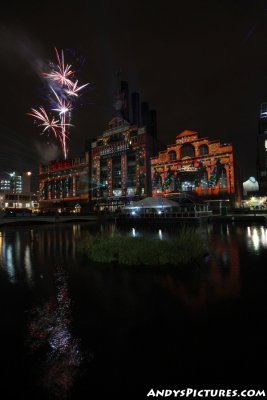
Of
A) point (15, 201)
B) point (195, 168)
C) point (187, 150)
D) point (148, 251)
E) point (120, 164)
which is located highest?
point (187, 150)

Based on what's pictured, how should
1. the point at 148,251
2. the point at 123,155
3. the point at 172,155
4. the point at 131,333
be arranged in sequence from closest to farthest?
the point at 131,333, the point at 148,251, the point at 172,155, the point at 123,155

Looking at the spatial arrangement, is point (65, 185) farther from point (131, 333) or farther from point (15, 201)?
point (131, 333)

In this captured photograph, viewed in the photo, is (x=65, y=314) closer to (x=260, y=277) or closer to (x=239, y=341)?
(x=239, y=341)

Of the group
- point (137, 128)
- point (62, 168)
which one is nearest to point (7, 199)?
point (62, 168)

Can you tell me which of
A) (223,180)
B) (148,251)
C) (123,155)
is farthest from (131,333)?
(123,155)

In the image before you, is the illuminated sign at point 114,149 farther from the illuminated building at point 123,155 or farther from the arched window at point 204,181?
the arched window at point 204,181

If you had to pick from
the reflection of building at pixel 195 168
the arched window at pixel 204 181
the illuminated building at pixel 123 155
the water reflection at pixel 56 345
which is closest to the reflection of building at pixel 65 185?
the illuminated building at pixel 123 155

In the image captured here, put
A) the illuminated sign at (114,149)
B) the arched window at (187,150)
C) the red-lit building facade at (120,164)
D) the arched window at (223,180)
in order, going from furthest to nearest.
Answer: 1. the illuminated sign at (114,149)
2. the red-lit building facade at (120,164)
3. the arched window at (187,150)
4. the arched window at (223,180)

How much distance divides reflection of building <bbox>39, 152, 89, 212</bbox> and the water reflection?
322 feet

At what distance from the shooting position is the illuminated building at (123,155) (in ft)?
291

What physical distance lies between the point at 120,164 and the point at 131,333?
9239cm

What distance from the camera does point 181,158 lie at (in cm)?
7912

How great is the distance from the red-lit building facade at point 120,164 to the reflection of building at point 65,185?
20.6 ft

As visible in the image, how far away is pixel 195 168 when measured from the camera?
247 feet
